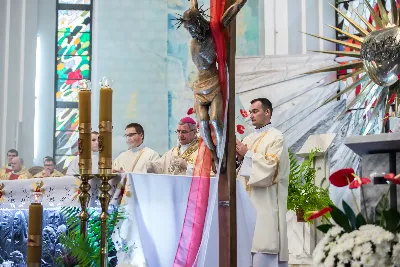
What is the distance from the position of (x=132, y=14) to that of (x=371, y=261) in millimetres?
9700

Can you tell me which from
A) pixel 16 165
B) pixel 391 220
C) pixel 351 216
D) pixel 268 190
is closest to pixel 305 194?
pixel 268 190

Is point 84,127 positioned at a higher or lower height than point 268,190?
higher

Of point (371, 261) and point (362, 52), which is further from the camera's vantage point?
point (362, 52)

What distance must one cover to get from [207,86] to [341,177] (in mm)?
1629

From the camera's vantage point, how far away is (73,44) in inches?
489

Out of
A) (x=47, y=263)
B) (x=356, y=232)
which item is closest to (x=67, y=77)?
(x=47, y=263)

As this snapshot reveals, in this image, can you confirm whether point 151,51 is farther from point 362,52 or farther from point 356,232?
point 356,232

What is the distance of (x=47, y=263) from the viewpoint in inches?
184

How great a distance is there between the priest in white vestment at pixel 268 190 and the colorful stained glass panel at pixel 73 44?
659 centimetres

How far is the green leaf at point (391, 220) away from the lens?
2361 mm

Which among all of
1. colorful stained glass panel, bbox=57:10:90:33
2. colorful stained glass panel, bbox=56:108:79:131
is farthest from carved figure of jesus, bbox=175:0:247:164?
colorful stained glass panel, bbox=57:10:90:33

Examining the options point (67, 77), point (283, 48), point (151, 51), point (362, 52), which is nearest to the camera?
point (362, 52)

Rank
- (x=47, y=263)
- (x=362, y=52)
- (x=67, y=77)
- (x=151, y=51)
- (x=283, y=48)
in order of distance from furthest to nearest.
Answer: (x=67, y=77), (x=151, y=51), (x=283, y=48), (x=47, y=263), (x=362, y=52)

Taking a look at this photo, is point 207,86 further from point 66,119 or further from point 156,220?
point 66,119
